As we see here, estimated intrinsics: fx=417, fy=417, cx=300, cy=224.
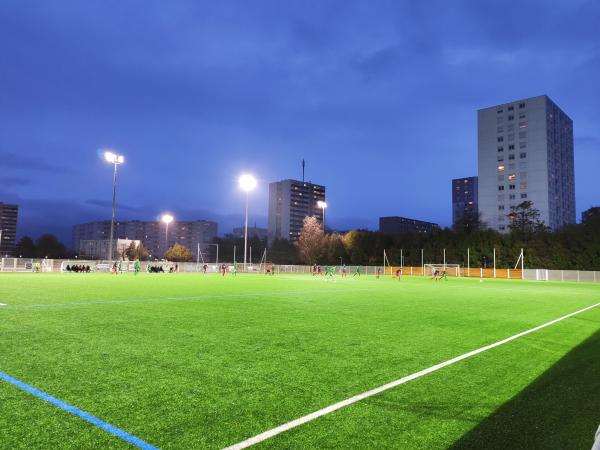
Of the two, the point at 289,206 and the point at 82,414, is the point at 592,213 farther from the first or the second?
the point at 289,206

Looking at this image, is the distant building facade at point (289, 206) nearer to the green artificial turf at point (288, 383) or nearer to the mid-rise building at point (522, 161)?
the mid-rise building at point (522, 161)

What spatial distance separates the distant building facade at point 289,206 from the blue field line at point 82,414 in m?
180

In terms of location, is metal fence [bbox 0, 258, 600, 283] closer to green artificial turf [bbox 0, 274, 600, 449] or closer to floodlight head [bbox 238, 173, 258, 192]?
floodlight head [bbox 238, 173, 258, 192]

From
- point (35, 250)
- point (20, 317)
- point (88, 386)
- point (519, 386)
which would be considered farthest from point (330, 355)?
point (35, 250)

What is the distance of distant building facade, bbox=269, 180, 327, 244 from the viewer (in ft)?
610

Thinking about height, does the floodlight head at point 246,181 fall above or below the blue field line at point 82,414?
above

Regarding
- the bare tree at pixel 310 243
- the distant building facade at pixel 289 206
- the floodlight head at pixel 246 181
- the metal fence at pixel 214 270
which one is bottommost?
the metal fence at pixel 214 270

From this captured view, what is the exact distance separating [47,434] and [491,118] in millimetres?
124669

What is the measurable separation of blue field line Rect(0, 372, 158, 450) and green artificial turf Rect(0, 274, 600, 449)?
0.06 meters

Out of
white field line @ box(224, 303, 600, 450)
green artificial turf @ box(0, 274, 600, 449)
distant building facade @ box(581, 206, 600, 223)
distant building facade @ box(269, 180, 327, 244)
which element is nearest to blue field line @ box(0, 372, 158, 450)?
green artificial turf @ box(0, 274, 600, 449)

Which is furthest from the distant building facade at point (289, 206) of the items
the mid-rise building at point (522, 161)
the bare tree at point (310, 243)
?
the bare tree at point (310, 243)

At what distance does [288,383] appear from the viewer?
16.4ft

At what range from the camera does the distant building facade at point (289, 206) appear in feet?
610

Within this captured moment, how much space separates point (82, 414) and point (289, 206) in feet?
596
